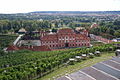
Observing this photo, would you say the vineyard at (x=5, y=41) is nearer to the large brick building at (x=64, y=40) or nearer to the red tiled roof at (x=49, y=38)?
the large brick building at (x=64, y=40)

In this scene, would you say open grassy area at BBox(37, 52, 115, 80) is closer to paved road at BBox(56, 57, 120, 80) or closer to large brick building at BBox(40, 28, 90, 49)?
paved road at BBox(56, 57, 120, 80)

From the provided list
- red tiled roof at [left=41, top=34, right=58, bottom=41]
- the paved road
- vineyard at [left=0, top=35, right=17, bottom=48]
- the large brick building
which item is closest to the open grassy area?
the paved road

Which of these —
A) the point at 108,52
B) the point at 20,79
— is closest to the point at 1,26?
the point at 108,52

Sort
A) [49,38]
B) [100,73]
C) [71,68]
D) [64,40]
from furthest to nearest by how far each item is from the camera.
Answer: [64,40] < [49,38] < [71,68] < [100,73]

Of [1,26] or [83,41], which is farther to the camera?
[1,26]

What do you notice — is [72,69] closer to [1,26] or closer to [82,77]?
[82,77]

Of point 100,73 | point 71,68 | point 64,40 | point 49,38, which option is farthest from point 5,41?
point 100,73

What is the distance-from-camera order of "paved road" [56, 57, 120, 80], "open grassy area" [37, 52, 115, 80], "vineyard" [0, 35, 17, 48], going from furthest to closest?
"vineyard" [0, 35, 17, 48], "open grassy area" [37, 52, 115, 80], "paved road" [56, 57, 120, 80]

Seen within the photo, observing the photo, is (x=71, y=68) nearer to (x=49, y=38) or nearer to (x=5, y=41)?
(x=49, y=38)
